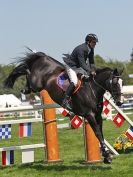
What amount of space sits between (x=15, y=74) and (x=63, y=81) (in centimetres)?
169

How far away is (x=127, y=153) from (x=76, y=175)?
3433 mm

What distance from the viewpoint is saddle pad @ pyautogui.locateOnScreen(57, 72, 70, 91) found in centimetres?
1016

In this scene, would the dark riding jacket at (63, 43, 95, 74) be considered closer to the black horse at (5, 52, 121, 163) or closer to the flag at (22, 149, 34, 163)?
the black horse at (5, 52, 121, 163)

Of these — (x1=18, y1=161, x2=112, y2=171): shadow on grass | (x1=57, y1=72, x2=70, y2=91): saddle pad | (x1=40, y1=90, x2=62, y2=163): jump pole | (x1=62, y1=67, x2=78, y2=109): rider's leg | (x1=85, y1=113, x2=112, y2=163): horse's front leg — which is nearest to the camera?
(x1=85, y1=113, x2=112, y2=163): horse's front leg

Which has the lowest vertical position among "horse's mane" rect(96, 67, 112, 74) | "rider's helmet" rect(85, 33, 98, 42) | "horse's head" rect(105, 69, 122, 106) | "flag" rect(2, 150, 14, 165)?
"flag" rect(2, 150, 14, 165)

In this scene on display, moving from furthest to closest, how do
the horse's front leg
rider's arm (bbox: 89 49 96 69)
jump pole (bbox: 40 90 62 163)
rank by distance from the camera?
jump pole (bbox: 40 90 62 163), rider's arm (bbox: 89 49 96 69), the horse's front leg

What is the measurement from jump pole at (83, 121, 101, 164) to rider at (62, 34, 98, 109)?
0.81 metres

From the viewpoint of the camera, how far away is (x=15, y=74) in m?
11.5

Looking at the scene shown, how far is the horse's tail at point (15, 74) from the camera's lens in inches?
444

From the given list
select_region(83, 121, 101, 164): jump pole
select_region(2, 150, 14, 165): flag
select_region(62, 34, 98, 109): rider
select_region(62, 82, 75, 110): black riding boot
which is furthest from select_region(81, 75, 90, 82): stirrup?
select_region(2, 150, 14, 165): flag

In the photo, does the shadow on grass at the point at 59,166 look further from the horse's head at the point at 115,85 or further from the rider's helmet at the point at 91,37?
the rider's helmet at the point at 91,37

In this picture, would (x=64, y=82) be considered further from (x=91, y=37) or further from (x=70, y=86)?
(x=91, y=37)

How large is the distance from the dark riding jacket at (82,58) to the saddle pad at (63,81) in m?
0.27

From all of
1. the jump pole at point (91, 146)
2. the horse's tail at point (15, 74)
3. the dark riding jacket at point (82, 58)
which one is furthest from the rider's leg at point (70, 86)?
the horse's tail at point (15, 74)
